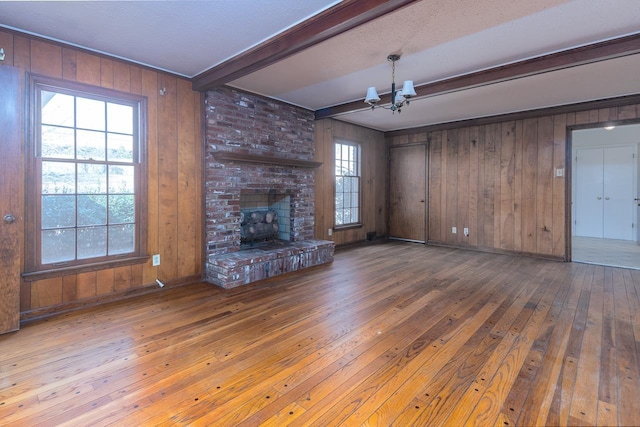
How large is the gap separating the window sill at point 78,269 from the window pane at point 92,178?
0.72 m

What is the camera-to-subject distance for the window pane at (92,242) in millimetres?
3076

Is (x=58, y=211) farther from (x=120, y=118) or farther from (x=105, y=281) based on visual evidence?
(x=120, y=118)

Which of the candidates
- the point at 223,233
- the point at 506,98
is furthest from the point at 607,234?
the point at 223,233

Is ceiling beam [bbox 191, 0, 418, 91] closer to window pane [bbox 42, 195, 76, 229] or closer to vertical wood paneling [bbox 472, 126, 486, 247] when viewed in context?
window pane [bbox 42, 195, 76, 229]

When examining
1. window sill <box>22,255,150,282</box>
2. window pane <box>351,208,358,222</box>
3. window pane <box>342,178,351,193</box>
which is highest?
window pane <box>342,178,351,193</box>

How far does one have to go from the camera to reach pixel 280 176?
4.73 metres

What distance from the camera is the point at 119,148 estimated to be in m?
3.30

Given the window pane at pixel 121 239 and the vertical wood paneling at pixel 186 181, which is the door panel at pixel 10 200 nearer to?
the window pane at pixel 121 239

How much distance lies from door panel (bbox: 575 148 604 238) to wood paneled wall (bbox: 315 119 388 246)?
15.2ft

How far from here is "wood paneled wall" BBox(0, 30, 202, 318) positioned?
9.19ft

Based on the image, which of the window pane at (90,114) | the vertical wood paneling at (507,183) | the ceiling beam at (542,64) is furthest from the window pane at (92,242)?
the vertical wood paneling at (507,183)

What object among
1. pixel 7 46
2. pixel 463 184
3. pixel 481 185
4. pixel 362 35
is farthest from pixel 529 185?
pixel 7 46

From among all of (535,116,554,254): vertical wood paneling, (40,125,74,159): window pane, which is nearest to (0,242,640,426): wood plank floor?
(40,125,74,159): window pane

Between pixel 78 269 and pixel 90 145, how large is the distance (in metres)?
1.21
